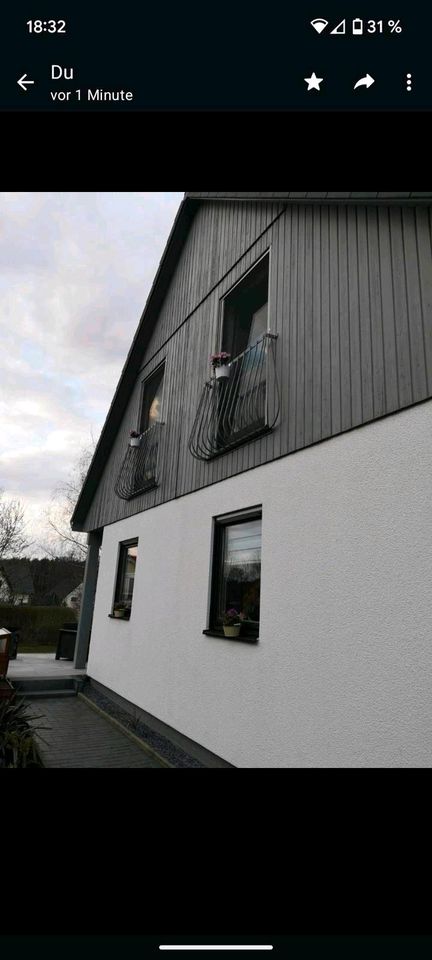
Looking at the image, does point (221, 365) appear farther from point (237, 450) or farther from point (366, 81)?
point (366, 81)

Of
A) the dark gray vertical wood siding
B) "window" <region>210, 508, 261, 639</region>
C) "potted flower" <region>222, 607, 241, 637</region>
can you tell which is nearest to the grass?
the dark gray vertical wood siding

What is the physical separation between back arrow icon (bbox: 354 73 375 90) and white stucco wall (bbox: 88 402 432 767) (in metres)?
1.65

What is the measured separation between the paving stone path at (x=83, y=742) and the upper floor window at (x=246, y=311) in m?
3.60

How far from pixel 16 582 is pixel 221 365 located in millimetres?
14598

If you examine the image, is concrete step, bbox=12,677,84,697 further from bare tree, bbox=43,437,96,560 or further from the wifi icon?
bare tree, bbox=43,437,96,560

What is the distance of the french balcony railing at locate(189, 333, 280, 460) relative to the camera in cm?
365

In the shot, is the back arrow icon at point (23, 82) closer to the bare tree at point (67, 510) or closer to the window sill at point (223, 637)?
the window sill at point (223, 637)

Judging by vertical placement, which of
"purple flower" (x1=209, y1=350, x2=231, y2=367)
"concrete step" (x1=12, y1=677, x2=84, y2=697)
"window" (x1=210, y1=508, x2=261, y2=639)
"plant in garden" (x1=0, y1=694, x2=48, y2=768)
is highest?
"purple flower" (x1=209, y1=350, x2=231, y2=367)

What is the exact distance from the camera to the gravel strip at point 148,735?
4117mm

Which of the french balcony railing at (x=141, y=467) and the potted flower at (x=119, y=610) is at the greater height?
the french balcony railing at (x=141, y=467)

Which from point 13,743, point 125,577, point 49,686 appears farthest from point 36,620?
point 13,743

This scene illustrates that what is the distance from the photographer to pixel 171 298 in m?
6.53

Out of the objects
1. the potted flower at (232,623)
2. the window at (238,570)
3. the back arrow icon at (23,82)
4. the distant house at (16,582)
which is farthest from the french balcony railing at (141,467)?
the distant house at (16,582)
